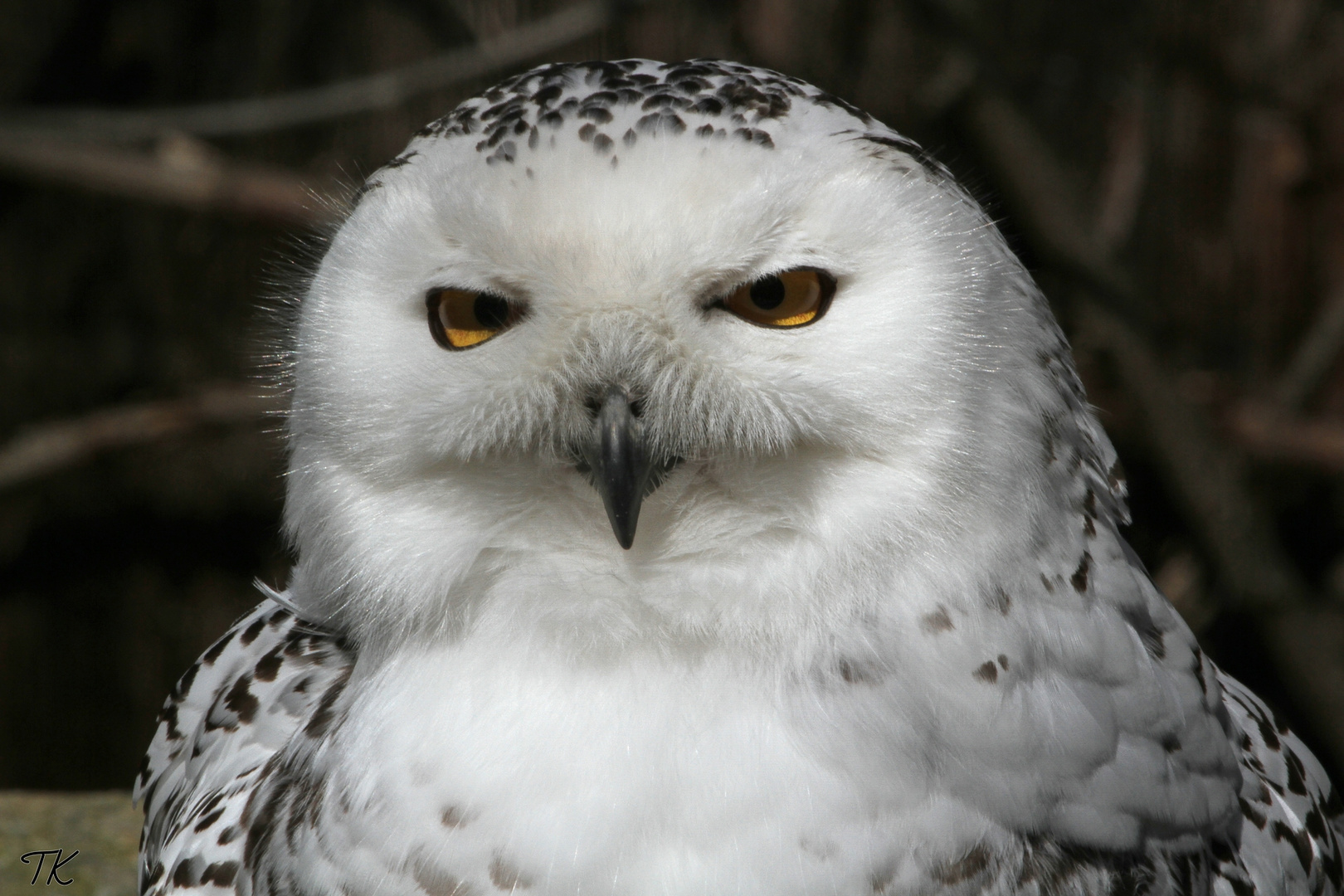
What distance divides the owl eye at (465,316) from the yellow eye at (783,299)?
0.20 m

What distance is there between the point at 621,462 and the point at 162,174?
2591mm

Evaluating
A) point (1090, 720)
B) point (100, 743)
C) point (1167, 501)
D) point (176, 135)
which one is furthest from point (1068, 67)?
point (100, 743)

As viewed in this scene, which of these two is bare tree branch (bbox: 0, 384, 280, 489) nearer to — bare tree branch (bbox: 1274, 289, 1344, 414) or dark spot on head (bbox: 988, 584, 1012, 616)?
dark spot on head (bbox: 988, 584, 1012, 616)

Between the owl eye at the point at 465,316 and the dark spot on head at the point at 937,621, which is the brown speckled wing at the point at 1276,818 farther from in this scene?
the owl eye at the point at 465,316

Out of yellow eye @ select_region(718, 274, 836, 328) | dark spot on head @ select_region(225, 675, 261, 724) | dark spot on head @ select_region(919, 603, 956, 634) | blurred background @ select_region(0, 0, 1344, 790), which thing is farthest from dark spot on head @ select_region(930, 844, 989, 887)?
blurred background @ select_region(0, 0, 1344, 790)

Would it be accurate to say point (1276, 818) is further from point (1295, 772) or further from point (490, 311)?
point (490, 311)

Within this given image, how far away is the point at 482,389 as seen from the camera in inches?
44.4

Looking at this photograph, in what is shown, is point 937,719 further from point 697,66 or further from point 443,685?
point 697,66

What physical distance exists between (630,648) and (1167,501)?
9.57 feet

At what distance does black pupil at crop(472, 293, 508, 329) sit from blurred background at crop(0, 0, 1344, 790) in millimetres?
2369

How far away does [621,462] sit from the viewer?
1092 millimetres

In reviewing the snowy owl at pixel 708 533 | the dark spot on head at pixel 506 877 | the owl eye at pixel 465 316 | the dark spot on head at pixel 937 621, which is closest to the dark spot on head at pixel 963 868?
the snowy owl at pixel 708 533

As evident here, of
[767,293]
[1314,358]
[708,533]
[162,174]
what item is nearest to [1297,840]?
[708,533]

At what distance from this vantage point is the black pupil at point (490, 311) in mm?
1130
